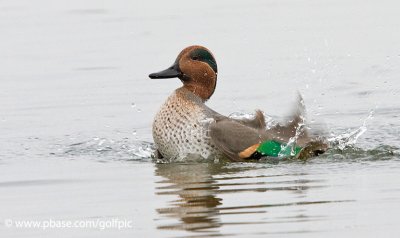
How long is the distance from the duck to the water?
0.14 m

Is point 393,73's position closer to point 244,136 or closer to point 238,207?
point 244,136

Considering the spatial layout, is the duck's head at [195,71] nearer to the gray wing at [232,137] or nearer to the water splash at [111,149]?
Answer: the gray wing at [232,137]

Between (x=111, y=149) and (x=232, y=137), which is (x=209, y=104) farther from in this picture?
(x=232, y=137)

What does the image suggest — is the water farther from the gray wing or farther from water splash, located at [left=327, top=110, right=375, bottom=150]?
the gray wing

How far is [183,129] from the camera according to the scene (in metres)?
10.1

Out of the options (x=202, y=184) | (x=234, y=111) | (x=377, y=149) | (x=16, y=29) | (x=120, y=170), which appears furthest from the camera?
(x=16, y=29)

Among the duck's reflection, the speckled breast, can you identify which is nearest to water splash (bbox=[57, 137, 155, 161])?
the speckled breast

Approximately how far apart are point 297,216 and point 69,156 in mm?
3483

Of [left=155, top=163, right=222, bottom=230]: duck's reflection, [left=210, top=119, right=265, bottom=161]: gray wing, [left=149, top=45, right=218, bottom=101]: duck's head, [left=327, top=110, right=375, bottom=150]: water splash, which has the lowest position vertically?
[left=155, top=163, right=222, bottom=230]: duck's reflection

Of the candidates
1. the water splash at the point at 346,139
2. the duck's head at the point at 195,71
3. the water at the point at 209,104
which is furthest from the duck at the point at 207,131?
the water splash at the point at 346,139

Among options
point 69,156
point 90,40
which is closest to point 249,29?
point 90,40

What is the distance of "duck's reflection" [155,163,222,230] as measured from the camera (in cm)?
765

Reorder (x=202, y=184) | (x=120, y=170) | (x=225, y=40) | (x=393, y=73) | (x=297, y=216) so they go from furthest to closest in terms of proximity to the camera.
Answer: (x=225, y=40) → (x=393, y=73) → (x=120, y=170) → (x=202, y=184) → (x=297, y=216)

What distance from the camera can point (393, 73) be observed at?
1430 cm
